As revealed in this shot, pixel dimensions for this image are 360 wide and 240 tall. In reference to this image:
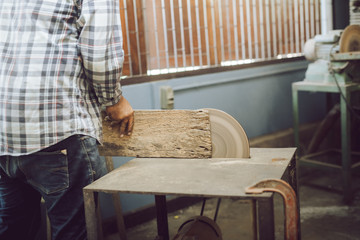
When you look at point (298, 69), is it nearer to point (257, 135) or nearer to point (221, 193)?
point (257, 135)

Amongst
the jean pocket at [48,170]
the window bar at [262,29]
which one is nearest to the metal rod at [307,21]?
the window bar at [262,29]

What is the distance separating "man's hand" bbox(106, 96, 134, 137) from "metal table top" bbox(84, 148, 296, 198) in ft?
0.62

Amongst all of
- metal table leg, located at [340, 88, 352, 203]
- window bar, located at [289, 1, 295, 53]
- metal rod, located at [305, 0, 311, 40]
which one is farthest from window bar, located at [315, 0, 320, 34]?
metal table leg, located at [340, 88, 352, 203]

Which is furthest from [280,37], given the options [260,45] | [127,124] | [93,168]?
[93,168]

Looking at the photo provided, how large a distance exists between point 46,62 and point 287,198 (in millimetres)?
1077

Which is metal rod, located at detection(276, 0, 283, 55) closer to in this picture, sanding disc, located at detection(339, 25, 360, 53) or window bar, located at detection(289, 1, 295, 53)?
window bar, located at detection(289, 1, 295, 53)

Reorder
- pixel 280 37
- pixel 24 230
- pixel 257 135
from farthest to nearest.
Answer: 1. pixel 280 37
2. pixel 257 135
3. pixel 24 230

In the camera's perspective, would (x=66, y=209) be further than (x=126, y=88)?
No

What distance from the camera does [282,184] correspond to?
5.49 feet

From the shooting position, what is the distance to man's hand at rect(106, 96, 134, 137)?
2000mm

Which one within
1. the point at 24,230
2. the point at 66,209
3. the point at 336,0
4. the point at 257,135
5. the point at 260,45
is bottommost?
the point at 257,135

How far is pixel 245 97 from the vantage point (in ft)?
14.3

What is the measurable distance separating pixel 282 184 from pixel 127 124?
0.81 meters

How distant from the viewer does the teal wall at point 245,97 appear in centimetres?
357
